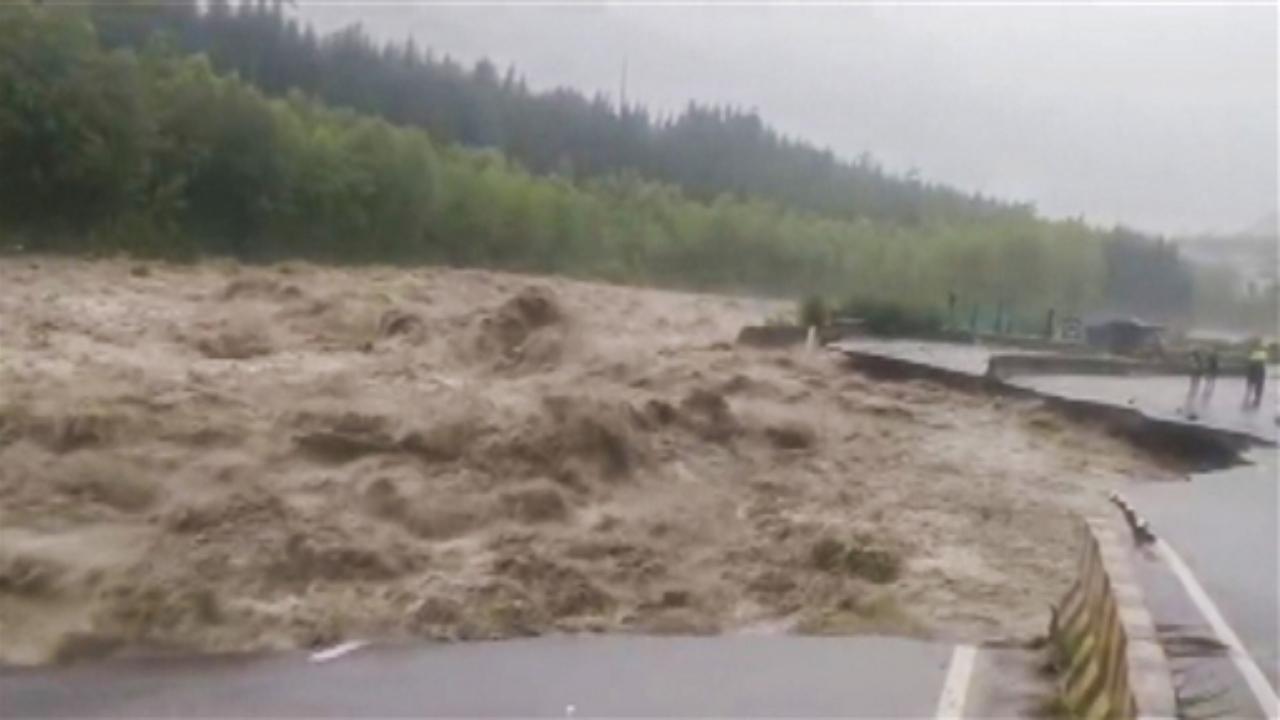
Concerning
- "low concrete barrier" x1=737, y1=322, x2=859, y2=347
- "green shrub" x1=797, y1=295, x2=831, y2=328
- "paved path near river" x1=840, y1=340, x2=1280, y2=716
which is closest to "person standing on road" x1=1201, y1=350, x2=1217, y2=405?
"paved path near river" x1=840, y1=340, x2=1280, y2=716

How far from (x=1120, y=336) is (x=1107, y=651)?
68.2ft

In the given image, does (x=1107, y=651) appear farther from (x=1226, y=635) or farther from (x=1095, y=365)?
(x=1095, y=365)

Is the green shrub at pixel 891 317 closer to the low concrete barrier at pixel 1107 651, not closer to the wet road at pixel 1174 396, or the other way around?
the wet road at pixel 1174 396

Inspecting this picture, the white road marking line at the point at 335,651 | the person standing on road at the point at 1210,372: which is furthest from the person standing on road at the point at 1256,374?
the white road marking line at the point at 335,651

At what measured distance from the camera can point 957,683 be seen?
859 cm

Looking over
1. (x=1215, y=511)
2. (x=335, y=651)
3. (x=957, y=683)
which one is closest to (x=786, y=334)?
(x=1215, y=511)

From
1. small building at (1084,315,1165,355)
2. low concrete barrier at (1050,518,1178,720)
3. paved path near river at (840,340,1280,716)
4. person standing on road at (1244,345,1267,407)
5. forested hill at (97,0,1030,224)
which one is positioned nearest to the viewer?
low concrete barrier at (1050,518,1178,720)

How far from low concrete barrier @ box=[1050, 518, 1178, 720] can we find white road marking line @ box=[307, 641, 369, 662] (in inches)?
156

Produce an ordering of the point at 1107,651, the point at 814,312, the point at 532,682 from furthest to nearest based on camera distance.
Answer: the point at 814,312 → the point at 532,682 → the point at 1107,651

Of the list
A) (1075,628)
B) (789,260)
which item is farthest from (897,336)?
(1075,628)

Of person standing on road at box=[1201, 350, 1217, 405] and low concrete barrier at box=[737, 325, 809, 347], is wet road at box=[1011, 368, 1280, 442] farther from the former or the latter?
low concrete barrier at box=[737, 325, 809, 347]

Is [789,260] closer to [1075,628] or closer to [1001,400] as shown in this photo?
[1001,400]

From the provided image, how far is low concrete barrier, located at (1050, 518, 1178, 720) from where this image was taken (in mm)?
6723

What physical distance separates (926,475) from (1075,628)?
818 cm
